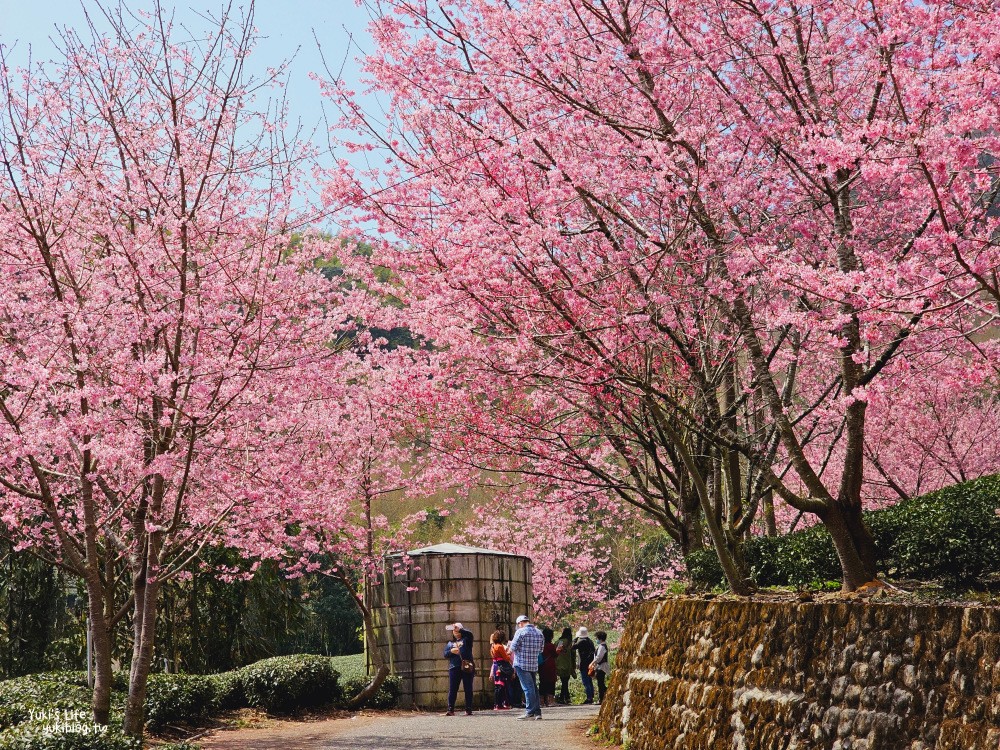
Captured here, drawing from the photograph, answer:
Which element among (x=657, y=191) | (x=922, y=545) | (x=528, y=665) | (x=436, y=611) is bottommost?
(x=528, y=665)

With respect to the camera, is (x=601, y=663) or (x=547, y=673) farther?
(x=547, y=673)

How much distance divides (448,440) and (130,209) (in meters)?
5.97

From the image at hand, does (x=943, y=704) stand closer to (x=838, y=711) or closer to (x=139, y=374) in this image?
(x=838, y=711)

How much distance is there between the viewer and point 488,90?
9.73 m

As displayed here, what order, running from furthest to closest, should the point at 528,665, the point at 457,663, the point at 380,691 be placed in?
the point at 380,691
the point at 457,663
the point at 528,665

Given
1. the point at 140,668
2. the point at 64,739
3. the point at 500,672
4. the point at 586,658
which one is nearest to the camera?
the point at 64,739

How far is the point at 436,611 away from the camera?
19.4 meters

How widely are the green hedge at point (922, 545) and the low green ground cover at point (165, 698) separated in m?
7.04

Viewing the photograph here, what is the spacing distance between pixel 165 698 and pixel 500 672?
5976mm

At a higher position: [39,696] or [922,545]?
[922,545]

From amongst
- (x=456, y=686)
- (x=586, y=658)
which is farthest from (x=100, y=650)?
(x=586, y=658)

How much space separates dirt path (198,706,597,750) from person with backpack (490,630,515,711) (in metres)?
0.84

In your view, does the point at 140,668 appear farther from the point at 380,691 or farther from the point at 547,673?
the point at 547,673

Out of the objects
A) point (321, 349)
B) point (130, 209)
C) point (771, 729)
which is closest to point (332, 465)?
point (321, 349)
